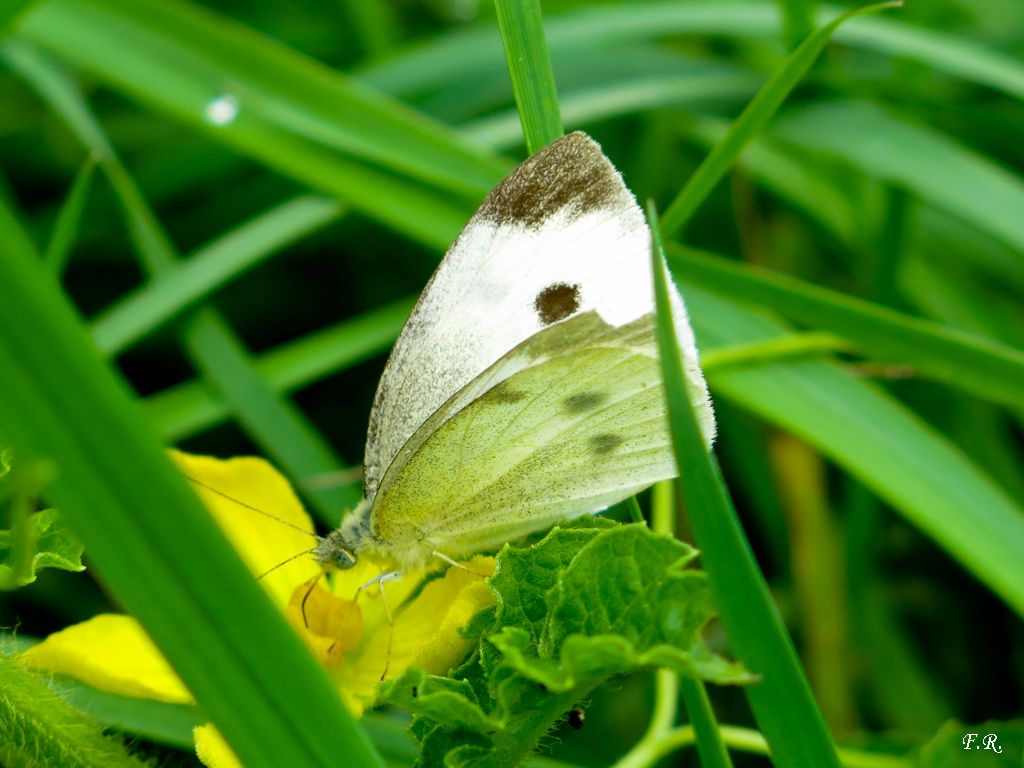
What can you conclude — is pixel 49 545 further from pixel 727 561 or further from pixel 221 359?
pixel 221 359

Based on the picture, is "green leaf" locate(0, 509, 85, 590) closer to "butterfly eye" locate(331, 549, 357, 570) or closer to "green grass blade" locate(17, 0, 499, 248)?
"butterfly eye" locate(331, 549, 357, 570)

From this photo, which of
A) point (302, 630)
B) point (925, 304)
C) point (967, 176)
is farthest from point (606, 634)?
point (925, 304)

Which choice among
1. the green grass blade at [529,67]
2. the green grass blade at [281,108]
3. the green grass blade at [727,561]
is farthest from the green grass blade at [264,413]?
the green grass blade at [727,561]

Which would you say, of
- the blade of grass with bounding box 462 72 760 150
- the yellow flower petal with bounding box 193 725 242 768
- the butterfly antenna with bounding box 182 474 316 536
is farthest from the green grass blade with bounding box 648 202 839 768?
the blade of grass with bounding box 462 72 760 150

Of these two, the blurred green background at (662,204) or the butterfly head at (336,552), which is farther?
the blurred green background at (662,204)

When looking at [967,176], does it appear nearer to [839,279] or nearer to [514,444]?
[839,279]

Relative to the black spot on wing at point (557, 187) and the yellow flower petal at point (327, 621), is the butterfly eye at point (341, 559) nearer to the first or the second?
the yellow flower petal at point (327, 621)
